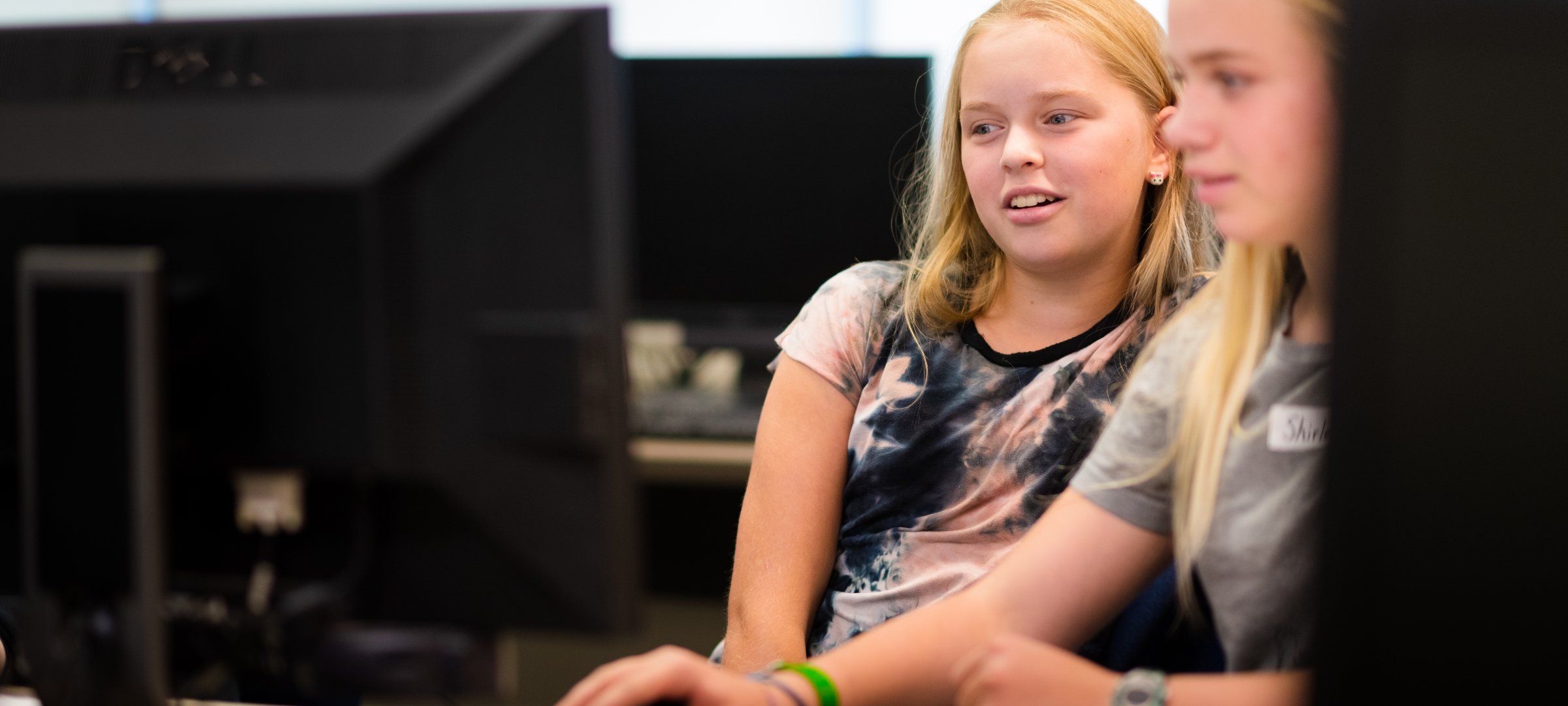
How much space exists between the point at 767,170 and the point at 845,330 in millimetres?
905

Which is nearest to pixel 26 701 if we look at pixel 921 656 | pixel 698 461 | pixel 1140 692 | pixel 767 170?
pixel 921 656

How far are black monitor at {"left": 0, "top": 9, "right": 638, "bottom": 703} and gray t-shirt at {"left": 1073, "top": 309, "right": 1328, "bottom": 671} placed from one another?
1.01ft

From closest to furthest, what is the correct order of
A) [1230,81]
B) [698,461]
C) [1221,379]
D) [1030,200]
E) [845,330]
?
[1230,81] → [1221,379] → [1030,200] → [845,330] → [698,461]

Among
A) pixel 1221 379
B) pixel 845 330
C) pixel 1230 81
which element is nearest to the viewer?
pixel 1230 81

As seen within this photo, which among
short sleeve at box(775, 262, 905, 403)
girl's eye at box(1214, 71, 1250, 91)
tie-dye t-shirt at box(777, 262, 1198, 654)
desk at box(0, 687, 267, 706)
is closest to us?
girl's eye at box(1214, 71, 1250, 91)

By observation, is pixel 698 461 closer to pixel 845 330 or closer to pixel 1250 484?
pixel 845 330

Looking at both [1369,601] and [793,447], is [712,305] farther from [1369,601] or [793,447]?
[1369,601]

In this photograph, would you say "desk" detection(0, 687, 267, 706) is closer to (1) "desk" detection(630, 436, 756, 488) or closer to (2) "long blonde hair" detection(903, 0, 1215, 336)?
(2) "long blonde hair" detection(903, 0, 1215, 336)

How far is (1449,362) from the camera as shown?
0.43 meters

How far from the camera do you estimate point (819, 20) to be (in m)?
3.20

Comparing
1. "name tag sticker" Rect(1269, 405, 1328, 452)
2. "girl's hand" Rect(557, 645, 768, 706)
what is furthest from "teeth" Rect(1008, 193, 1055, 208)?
"girl's hand" Rect(557, 645, 768, 706)

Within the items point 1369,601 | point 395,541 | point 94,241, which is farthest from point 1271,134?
point 94,241

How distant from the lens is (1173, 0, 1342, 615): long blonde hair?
2.34 feet

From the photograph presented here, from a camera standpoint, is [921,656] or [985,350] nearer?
[921,656]
